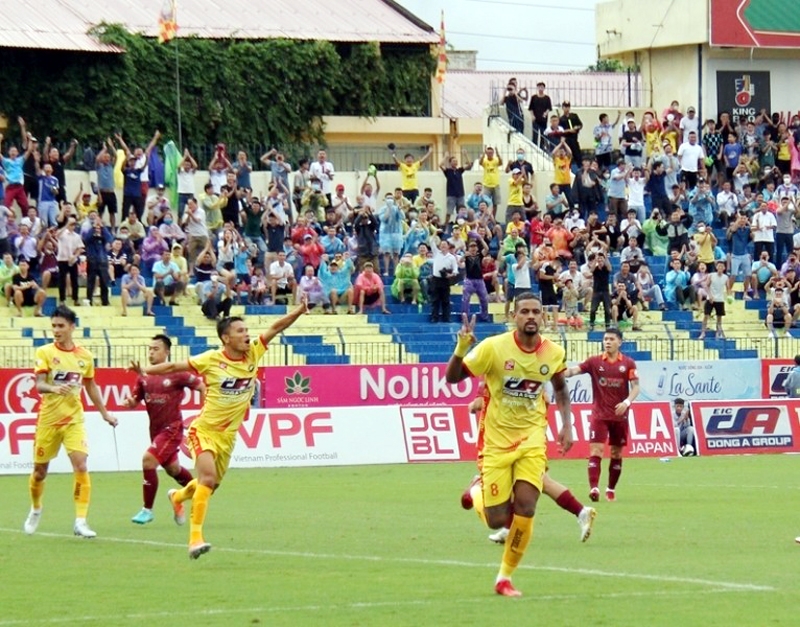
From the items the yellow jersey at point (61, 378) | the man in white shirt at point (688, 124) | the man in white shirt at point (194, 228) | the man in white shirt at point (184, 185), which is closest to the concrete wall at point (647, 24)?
the man in white shirt at point (688, 124)

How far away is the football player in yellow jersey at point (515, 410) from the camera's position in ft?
A: 39.1

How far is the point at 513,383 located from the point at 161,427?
6.75 metres

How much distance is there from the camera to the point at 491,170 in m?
41.8

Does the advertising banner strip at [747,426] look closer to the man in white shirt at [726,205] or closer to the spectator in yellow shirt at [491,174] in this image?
the man in white shirt at [726,205]

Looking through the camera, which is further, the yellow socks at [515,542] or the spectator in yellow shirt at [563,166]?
the spectator in yellow shirt at [563,166]

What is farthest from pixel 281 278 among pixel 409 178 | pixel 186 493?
pixel 186 493

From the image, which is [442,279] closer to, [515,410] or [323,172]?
[323,172]

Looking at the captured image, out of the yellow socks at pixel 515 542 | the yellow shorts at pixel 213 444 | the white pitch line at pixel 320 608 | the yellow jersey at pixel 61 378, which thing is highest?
the yellow jersey at pixel 61 378

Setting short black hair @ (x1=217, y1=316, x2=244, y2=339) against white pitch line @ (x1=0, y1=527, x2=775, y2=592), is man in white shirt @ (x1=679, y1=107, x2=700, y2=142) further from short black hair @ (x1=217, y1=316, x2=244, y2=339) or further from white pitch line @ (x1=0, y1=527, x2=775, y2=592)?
short black hair @ (x1=217, y1=316, x2=244, y2=339)

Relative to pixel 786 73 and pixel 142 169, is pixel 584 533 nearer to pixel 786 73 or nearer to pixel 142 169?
pixel 142 169

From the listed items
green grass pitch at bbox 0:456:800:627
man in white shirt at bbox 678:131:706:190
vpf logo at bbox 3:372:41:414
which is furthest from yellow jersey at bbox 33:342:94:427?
man in white shirt at bbox 678:131:706:190

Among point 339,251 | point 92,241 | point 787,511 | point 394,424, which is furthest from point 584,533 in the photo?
point 339,251

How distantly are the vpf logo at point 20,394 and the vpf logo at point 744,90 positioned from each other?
27.8m

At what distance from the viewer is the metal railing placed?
31625 millimetres
